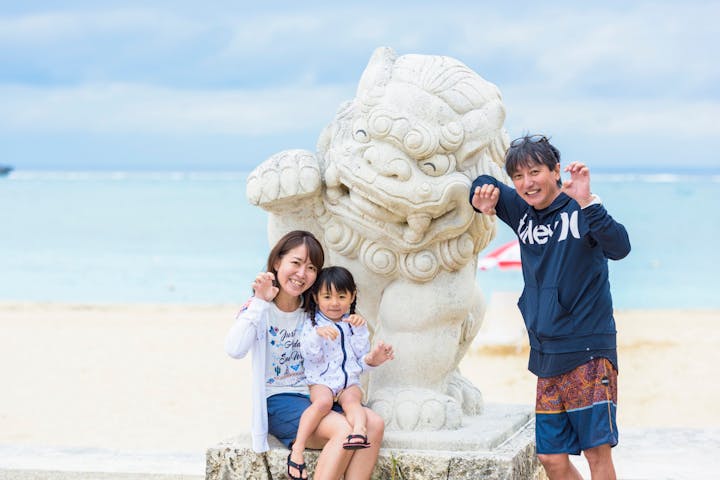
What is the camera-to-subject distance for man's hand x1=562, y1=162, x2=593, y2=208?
2.68 meters

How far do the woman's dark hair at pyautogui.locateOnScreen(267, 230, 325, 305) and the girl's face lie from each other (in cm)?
7

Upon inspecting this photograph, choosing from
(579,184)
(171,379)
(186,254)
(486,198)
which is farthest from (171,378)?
(186,254)

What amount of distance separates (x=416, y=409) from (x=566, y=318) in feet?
2.05

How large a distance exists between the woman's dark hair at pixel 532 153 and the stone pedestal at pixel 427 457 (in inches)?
33.2

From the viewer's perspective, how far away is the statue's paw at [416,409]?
10.5ft

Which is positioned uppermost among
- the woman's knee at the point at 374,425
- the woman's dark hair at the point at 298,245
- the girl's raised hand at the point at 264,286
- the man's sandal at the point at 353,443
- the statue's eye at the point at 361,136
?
the statue's eye at the point at 361,136

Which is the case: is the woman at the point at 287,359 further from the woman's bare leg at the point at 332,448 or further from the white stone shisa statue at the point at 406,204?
the white stone shisa statue at the point at 406,204

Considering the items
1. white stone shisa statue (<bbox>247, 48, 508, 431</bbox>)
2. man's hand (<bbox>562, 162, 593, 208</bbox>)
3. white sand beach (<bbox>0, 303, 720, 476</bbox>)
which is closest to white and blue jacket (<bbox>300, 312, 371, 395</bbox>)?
white stone shisa statue (<bbox>247, 48, 508, 431</bbox>)

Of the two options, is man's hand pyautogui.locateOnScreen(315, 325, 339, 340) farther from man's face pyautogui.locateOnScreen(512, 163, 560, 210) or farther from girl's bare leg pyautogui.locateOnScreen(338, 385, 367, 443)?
man's face pyautogui.locateOnScreen(512, 163, 560, 210)

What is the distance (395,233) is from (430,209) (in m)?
0.17

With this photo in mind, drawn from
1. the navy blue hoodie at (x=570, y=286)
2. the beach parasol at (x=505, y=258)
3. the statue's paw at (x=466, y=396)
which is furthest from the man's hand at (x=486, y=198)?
the beach parasol at (x=505, y=258)

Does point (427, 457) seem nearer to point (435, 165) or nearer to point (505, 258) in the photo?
point (435, 165)

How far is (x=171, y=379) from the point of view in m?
8.30

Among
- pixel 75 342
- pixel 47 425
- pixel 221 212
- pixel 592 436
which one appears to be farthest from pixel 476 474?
pixel 221 212
